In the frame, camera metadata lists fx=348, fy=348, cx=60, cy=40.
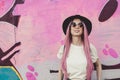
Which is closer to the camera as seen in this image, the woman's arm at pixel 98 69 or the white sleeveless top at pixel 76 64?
the white sleeveless top at pixel 76 64

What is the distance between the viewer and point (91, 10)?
160 inches

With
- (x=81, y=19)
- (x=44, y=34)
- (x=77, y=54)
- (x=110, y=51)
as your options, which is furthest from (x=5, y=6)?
(x=110, y=51)

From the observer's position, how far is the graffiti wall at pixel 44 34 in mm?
4059

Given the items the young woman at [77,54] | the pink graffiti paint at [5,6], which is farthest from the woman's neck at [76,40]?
the pink graffiti paint at [5,6]

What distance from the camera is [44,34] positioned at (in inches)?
164

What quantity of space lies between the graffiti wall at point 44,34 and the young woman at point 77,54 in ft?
1.15

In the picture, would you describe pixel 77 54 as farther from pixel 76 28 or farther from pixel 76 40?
pixel 76 28

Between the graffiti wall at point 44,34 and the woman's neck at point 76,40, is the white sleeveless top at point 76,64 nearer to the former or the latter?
the woman's neck at point 76,40

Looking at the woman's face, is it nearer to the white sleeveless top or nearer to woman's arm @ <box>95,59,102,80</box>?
the white sleeveless top

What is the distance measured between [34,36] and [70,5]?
569 mm

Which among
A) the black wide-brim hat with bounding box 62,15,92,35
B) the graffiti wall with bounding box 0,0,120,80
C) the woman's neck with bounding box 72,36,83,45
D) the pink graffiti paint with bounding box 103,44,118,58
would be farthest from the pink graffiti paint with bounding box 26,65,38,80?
the pink graffiti paint with bounding box 103,44,118,58

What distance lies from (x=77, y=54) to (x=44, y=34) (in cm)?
70

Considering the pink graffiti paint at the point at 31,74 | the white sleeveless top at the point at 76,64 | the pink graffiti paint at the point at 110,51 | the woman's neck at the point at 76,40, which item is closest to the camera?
the white sleeveless top at the point at 76,64

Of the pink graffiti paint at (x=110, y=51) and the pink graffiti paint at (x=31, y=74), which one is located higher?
the pink graffiti paint at (x=110, y=51)
